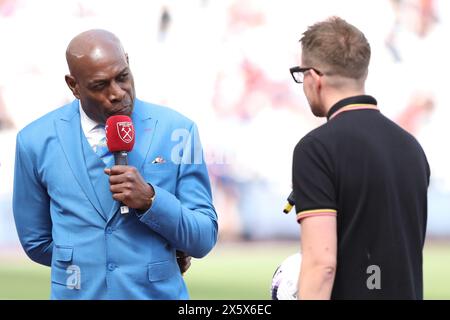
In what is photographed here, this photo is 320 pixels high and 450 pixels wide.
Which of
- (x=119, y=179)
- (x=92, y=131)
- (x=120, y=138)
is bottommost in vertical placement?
(x=119, y=179)

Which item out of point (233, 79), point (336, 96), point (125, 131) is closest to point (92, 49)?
point (125, 131)

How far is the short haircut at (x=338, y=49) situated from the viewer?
2.74 metres

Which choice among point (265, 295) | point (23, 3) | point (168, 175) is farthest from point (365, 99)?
point (23, 3)

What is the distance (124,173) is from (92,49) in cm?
47

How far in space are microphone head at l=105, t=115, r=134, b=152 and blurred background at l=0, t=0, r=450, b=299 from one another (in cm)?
580

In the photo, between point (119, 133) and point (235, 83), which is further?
point (235, 83)

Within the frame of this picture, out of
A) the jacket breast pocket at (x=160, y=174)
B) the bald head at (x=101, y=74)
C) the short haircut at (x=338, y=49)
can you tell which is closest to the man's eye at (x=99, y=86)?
the bald head at (x=101, y=74)

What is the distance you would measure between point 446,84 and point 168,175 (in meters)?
6.72

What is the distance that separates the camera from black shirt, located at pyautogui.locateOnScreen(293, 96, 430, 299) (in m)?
2.67

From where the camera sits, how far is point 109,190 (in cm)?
316

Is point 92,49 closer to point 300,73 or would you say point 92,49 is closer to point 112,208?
point 112,208

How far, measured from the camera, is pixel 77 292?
124 inches

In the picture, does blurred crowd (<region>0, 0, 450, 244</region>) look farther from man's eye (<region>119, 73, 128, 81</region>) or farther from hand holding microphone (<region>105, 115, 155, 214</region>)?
hand holding microphone (<region>105, 115, 155, 214</region>)
